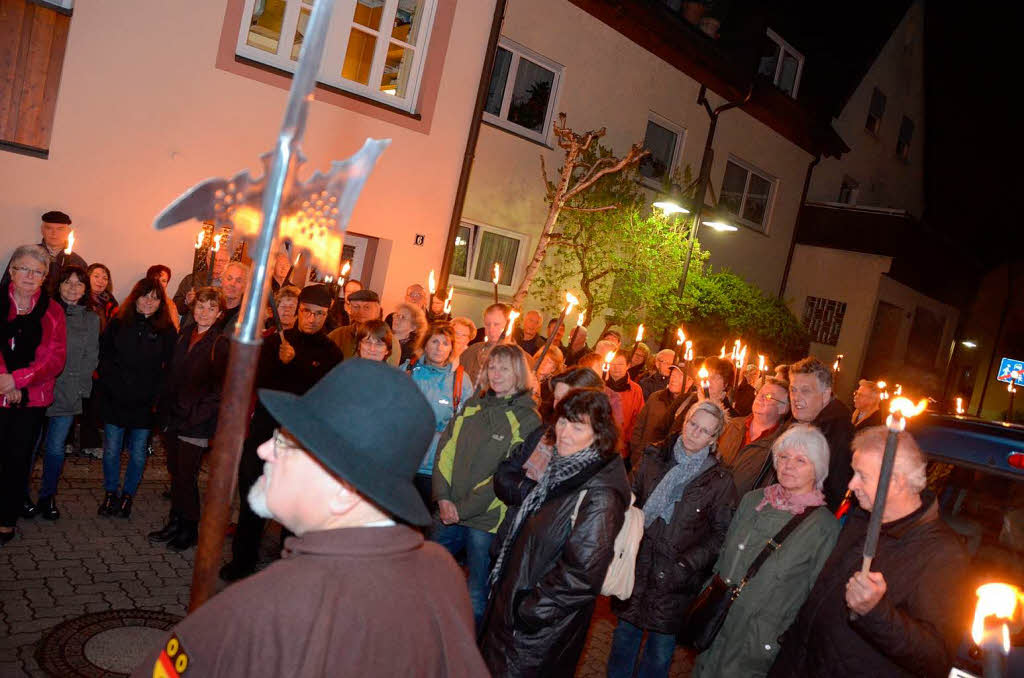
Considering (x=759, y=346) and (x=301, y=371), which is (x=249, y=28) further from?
(x=759, y=346)

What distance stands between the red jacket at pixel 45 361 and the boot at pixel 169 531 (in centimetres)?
131

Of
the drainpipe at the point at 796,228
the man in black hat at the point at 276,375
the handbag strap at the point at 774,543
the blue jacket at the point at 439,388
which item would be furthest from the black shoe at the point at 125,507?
the drainpipe at the point at 796,228

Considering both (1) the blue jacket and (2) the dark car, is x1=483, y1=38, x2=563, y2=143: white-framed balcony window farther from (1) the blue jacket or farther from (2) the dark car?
(2) the dark car

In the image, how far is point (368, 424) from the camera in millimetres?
1845

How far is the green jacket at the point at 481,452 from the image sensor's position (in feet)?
17.3

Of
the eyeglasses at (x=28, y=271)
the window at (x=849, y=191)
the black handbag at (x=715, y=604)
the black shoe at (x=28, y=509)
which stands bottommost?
the black shoe at (x=28, y=509)

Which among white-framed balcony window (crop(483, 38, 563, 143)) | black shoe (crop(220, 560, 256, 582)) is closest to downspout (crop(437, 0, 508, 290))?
white-framed balcony window (crop(483, 38, 563, 143))

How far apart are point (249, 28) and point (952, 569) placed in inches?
394

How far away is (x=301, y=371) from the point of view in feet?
19.6

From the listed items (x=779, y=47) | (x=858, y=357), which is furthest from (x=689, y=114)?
(x=858, y=357)

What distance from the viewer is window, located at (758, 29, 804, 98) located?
20.1m

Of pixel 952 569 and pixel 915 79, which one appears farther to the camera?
pixel 915 79

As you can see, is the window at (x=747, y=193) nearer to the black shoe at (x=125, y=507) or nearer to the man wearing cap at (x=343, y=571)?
the black shoe at (x=125, y=507)

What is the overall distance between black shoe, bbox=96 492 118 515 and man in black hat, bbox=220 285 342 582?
4.06 ft
